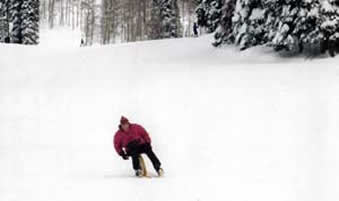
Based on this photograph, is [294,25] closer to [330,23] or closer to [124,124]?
[330,23]

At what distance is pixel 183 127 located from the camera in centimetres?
1490

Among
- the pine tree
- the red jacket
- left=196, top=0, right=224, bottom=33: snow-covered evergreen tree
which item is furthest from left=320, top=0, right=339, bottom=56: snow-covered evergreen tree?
the pine tree

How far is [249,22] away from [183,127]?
33.7ft

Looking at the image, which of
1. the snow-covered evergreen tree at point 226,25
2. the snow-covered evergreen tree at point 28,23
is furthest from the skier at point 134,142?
the snow-covered evergreen tree at point 28,23

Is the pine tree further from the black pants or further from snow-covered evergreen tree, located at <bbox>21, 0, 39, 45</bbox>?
the black pants

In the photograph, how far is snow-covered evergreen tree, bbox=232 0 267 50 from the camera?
24.0 metres

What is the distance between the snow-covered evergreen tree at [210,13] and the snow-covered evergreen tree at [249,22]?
286 cm

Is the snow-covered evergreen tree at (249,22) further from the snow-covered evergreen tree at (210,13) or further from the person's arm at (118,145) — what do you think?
the person's arm at (118,145)

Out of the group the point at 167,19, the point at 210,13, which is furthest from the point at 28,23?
the point at 210,13

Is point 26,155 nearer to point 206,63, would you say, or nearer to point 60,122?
point 60,122

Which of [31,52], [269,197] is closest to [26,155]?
[269,197]

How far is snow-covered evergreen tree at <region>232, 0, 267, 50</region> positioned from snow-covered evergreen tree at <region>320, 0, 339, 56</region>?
8.82ft

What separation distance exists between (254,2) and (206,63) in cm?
290

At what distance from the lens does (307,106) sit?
1517 centimetres
